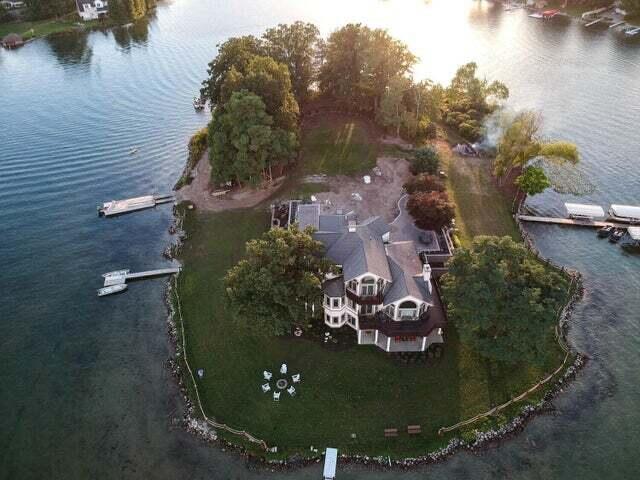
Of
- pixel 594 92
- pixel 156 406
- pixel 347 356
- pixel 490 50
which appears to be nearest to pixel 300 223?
pixel 347 356

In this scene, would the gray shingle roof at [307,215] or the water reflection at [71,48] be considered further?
the water reflection at [71,48]

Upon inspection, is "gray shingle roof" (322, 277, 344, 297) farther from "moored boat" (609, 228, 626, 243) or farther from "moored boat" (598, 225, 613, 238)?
"moored boat" (609, 228, 626, 243)

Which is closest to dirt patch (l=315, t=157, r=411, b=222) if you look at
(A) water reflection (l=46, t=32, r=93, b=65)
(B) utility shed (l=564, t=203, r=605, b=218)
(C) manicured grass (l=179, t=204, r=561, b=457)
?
(C) manicured grass (l=179, t=204, r=561, b=457)

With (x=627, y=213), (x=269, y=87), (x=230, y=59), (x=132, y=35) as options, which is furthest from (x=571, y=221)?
(x=132, y=35)

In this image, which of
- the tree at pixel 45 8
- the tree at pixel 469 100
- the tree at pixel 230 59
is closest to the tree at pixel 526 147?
the tree at pixel 469 100

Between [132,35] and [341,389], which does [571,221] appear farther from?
[132,35]

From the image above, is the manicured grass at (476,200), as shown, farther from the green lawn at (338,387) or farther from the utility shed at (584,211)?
the green lawn at (338,387)

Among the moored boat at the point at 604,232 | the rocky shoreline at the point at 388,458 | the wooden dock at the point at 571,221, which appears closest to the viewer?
the rocky shoreline at the point at 388,458
